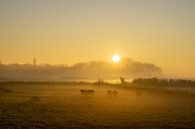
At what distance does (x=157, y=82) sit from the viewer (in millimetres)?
117312

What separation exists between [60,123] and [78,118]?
338 cm

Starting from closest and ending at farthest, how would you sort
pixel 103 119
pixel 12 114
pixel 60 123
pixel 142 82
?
pixel 60 123
pixel 103 119
pixel 12 114
pixel 142 82

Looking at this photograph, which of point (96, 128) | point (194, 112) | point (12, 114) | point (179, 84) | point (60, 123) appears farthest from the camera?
point (179, 84)

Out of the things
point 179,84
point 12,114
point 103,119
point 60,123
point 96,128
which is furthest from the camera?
point 179,84

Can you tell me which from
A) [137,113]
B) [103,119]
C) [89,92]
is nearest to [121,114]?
[137,113]

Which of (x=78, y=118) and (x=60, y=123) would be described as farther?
(x=78, y=118)

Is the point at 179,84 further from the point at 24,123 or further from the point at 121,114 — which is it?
the point at 24,123

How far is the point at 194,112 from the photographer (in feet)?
140

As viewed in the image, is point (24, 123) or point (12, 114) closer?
point (24, 123)

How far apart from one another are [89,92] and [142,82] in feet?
203

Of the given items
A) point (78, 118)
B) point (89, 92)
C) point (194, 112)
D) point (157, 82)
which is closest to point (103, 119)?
point (78, 118)

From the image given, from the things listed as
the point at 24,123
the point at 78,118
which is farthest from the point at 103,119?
the point at 24,123

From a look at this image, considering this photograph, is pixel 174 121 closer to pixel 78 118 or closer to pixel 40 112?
pixel 78 118

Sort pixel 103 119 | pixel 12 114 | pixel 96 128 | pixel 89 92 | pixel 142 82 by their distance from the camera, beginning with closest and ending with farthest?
pixel 96 128 → pixel 103 119 → pixel 12 114 → pixel 89 92 → pixel 142 82
